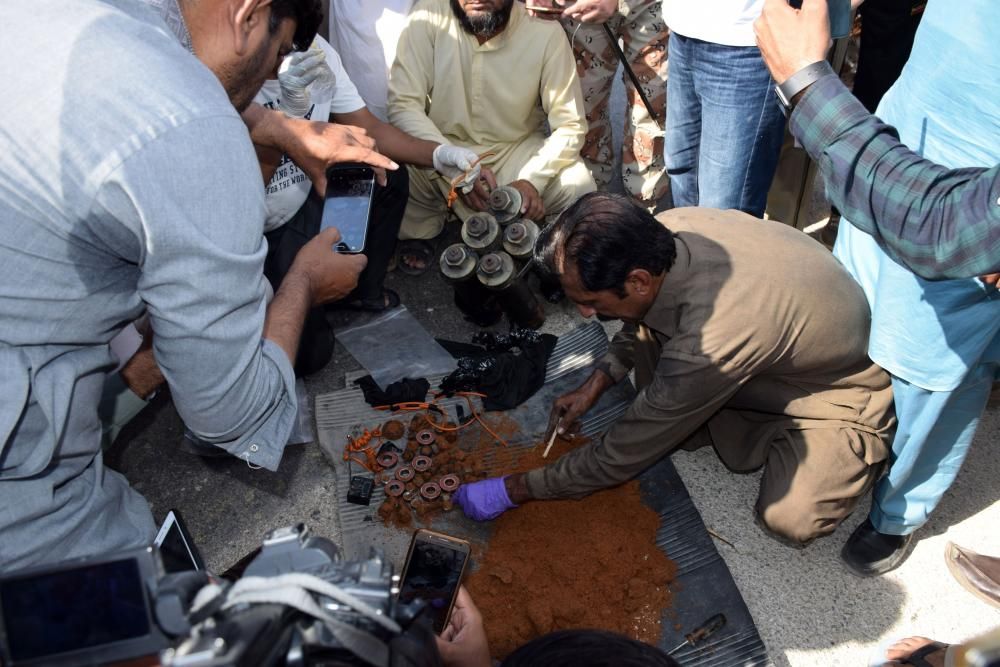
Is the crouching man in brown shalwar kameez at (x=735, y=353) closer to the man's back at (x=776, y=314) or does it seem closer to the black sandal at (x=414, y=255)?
the man's back at (x=776, y=314)

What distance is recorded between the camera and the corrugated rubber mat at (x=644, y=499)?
2570mm

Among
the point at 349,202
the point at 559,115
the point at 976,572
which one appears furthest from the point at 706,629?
the point at 559,115

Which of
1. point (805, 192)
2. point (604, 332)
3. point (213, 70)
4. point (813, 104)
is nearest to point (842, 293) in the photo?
point (813, 104)

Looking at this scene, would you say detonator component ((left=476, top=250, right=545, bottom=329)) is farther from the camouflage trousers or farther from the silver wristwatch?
the silver wristwatch

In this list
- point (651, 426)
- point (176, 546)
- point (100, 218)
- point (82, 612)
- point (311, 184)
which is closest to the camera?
point (82, 612)

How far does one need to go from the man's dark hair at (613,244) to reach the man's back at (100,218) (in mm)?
1065

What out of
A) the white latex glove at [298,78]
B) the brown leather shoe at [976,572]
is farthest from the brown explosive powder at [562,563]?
the white latex glove at [298,78]

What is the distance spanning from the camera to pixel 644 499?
2.96 meters

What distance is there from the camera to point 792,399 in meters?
2.71

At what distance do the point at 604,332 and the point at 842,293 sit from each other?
126 cm

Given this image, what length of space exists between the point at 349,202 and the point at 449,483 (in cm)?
121

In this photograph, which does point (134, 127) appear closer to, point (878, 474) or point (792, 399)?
point (792, 399)

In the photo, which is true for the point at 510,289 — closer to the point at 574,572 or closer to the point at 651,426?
the point at 651,426

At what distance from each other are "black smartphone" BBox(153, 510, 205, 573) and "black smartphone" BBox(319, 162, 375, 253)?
134 cm
